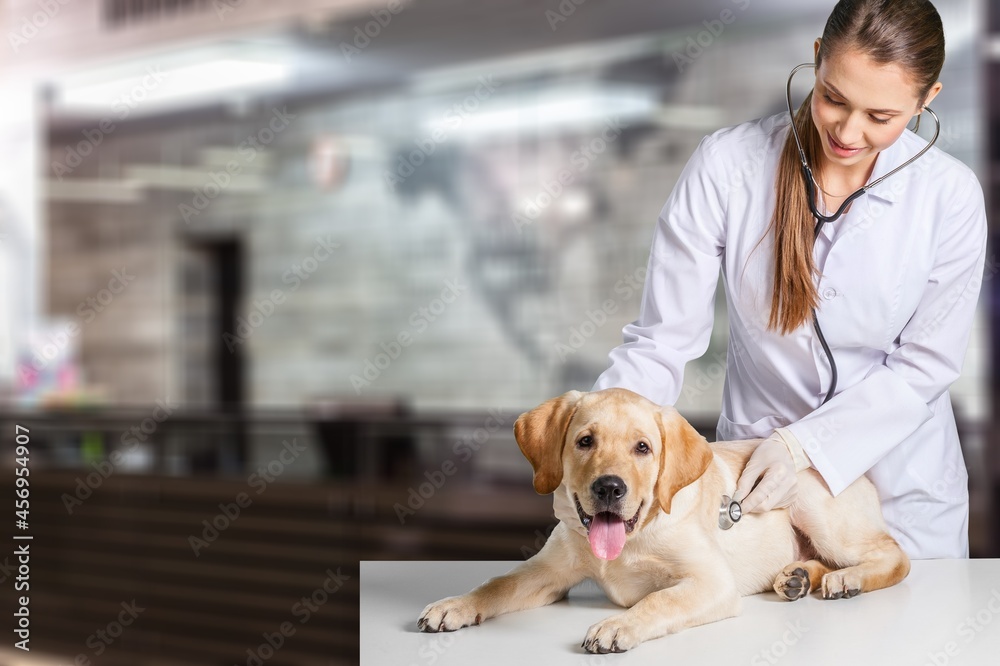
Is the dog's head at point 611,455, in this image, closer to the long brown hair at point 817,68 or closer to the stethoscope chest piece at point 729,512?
the stethoscope chest piece at point 729,512

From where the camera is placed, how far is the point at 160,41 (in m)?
8.04

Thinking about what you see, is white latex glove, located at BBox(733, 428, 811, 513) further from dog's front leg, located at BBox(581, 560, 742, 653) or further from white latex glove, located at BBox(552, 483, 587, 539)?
white latex glove, located at BBox(552, 483, 587, 539)

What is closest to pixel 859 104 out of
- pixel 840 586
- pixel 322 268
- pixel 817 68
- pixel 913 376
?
pixel 817 68

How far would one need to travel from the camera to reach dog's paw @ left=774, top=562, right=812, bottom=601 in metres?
1.44

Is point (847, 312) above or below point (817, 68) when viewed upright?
below

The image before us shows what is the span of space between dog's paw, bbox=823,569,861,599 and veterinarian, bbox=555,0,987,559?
12 cm

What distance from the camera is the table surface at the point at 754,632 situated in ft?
3.82

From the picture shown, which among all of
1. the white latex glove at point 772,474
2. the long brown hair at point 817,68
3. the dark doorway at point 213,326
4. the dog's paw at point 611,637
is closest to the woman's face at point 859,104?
the long brown hair at point 817,68

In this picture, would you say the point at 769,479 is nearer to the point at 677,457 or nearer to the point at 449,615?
the point at 677,457

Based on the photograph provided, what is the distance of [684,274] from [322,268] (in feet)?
20.6

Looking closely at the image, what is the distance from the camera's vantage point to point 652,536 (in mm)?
1345

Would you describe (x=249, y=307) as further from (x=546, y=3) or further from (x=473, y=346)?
(x=546, y=3)

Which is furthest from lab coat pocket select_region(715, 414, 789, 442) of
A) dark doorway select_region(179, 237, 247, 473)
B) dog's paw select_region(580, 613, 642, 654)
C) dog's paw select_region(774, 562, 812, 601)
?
dark doorway select_region(179, 237, 247, 473)

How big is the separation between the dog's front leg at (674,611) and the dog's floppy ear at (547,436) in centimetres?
19
